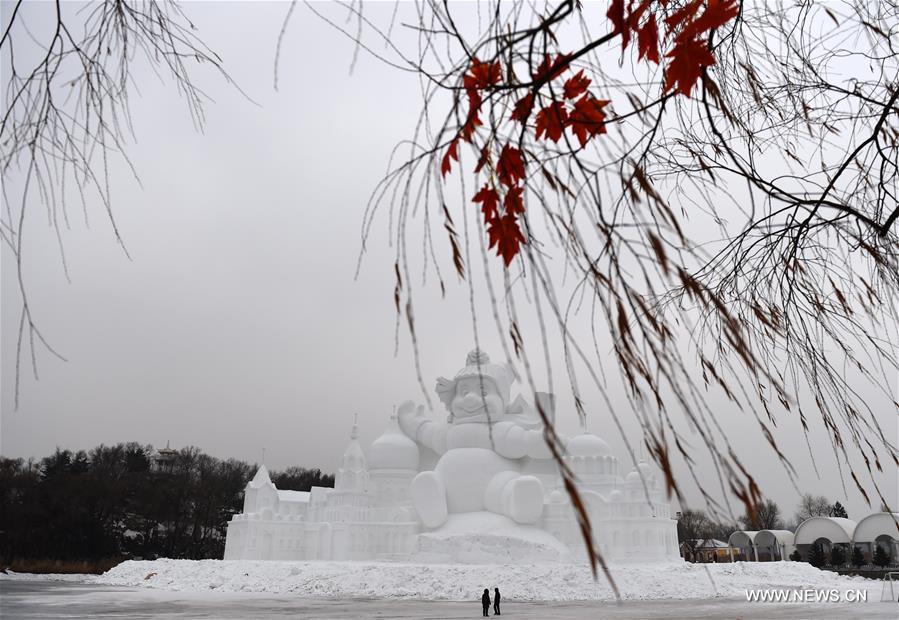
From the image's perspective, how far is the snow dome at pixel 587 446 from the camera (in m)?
19.5

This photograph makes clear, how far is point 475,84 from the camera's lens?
4.08 feet

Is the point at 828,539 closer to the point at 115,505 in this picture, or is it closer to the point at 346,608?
the point at 346,608

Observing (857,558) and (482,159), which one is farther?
(857,558)

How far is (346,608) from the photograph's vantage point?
436 inches

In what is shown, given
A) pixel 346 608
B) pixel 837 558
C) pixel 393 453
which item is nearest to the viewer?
pixel 346 608

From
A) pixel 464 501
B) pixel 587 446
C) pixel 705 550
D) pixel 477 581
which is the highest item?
pixel 587 446

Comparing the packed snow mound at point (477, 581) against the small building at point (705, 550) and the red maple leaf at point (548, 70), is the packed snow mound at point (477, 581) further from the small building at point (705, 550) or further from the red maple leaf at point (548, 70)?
the small building at point (705, 550)

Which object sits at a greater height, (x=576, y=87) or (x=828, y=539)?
(x=576, y=87)

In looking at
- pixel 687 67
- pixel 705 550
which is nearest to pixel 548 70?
pixel 687 67

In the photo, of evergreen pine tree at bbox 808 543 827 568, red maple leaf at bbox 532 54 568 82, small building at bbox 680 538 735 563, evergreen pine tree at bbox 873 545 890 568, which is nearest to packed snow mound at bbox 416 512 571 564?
red maple leaf at bbox 532 54 568 82

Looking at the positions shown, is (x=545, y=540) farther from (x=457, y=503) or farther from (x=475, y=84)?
(x=475, y=84)

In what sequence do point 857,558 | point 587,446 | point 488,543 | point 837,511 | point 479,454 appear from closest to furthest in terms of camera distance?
point 488,543
point 479,454
point 587,446
point 857,558
point 837,511

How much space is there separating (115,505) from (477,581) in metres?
21.3

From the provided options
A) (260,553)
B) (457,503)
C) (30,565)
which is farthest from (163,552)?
(457,503)
